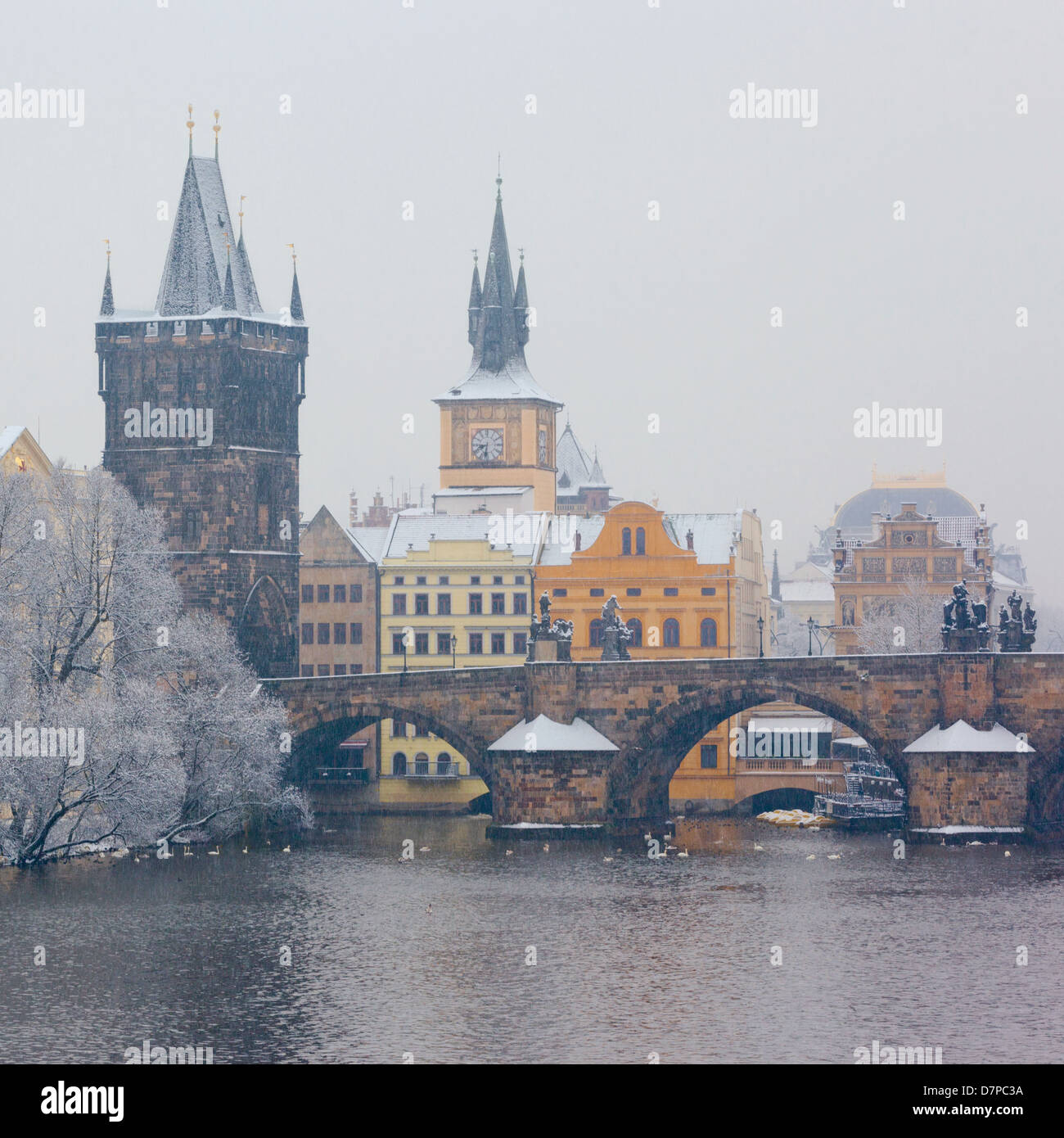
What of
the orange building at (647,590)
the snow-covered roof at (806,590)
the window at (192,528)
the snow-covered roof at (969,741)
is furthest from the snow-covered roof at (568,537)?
the snow-covered roof at (806,590)

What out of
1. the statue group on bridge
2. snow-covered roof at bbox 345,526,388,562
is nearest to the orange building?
snow-covered roof at bbox 345,526,388,562

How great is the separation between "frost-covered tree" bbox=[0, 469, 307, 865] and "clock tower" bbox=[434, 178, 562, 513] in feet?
134

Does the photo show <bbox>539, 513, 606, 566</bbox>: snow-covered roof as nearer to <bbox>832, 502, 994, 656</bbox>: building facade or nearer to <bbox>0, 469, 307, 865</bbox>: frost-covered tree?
<bbox>832, 502, 994, 656</bbox>: building facade

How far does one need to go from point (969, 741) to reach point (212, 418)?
110 ft

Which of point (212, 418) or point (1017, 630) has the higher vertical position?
point (212, 418)

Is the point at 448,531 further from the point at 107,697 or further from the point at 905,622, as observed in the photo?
the point at 107,697

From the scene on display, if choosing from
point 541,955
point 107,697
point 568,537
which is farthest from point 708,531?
point 541,955

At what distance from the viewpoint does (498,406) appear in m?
126

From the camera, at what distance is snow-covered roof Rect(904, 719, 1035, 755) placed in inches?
3184

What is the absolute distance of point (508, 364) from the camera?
420ft

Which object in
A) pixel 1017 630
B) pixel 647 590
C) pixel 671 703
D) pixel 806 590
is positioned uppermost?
pixel 806 590

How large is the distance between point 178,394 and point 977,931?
46914 mm

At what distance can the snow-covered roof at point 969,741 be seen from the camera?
80875mm
